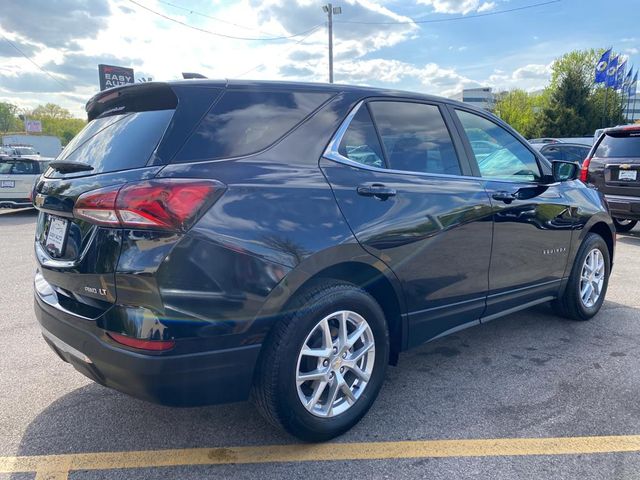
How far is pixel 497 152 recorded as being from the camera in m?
3.60

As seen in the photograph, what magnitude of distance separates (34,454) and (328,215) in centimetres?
188

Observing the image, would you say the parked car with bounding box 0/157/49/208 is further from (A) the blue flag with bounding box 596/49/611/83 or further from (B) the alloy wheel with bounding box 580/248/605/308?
(A) the blue flag with bounding box 596/49/611/83

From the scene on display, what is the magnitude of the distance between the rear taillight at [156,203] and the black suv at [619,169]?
25.9 feet

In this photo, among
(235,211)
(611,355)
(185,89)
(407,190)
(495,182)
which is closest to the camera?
(235,211)

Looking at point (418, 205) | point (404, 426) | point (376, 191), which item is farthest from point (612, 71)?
point (404, 426)

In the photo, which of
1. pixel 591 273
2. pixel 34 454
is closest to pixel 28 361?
pixel 34 454

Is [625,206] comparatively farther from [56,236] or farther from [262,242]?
[56,236]

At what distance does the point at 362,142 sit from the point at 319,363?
1207 millimetres

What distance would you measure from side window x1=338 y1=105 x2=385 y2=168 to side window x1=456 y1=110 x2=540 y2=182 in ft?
2.92

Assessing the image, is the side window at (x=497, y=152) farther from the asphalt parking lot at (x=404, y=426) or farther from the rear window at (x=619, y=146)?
the rear window at (x=619, y=146)

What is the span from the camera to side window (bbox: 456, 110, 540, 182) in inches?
134

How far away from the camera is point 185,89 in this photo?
232cm

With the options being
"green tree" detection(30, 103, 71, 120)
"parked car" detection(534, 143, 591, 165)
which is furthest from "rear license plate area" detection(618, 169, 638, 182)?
"green tree" detection(30, 103, 71, 120)

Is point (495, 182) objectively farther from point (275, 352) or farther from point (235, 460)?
point (235, 460)
